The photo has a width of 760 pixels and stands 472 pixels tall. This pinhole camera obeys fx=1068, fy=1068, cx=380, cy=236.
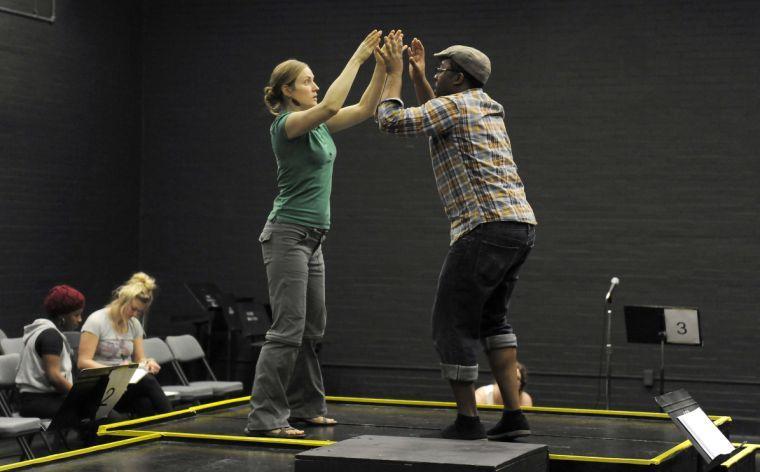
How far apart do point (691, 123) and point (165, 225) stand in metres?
4.53

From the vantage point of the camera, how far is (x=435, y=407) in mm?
5035

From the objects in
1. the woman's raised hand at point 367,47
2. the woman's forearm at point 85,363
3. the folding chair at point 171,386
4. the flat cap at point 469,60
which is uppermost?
the woman's raised hand at point 367,47

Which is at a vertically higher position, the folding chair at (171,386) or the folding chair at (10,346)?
the folding chair at (10,346)

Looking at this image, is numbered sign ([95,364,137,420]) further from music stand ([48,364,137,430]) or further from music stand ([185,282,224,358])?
music stand ([185,282,224,358])

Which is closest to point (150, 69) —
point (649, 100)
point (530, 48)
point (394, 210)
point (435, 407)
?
point (394, 210)

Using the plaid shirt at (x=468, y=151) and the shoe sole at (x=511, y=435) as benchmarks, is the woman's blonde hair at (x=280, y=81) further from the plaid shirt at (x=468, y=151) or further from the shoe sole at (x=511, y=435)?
the shoe sole at (x=511, y=435)

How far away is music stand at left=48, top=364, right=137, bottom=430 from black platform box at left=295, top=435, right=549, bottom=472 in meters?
2.74

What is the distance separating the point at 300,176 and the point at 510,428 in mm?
1215

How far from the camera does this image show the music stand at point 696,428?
3.48 meters

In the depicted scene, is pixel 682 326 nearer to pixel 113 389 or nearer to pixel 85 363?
pixel 113 389

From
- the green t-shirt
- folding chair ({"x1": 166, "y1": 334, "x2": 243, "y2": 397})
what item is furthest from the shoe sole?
folding chair ({"x1": 166, "y1": 334, "x2": 243, "y2": 397})

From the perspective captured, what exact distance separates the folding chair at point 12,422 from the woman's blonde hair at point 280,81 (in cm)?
250

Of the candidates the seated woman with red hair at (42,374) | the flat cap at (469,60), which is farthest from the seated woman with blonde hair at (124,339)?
the flat cap at (469,60)

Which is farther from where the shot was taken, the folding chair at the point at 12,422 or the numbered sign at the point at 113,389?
the numbered sign at the point at 113,389
